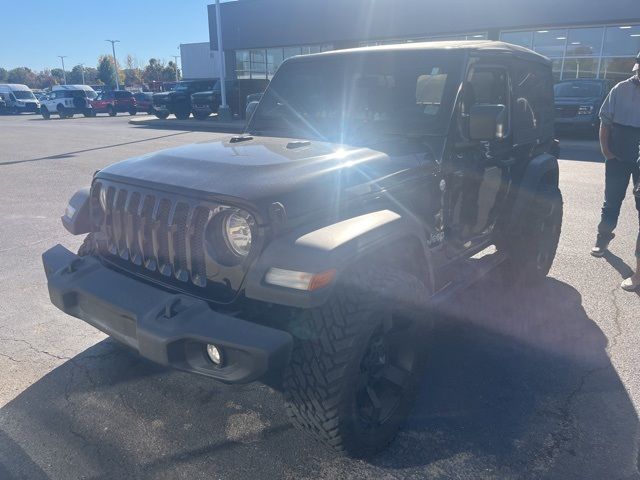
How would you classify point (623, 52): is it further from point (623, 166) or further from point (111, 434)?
point (111, 434)

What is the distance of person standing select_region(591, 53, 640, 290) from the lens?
5016mm

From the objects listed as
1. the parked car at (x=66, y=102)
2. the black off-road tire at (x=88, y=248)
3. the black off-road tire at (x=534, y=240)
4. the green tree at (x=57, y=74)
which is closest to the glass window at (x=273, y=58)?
the parked car at (x=66, y=102)

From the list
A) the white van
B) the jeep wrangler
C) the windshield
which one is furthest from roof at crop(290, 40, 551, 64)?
the windshield

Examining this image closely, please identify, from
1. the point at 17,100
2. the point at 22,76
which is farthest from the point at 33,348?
the point at 22,76

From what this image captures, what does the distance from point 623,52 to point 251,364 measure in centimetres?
2300

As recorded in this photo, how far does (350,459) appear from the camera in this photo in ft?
8.51

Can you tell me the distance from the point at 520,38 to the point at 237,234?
23668mm

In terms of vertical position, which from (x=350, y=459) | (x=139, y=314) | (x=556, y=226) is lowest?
(x=350, y=459)

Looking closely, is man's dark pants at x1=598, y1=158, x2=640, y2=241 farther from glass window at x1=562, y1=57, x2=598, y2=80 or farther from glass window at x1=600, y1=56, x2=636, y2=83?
glass window at x1=562, y1=57, x2=598, y2=80

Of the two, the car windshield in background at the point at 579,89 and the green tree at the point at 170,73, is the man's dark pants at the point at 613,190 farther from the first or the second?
the green tree at the point at 170,73

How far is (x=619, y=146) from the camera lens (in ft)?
17.2

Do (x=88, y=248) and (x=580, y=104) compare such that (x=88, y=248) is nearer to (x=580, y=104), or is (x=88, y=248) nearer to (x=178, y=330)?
(x=178, y=330)

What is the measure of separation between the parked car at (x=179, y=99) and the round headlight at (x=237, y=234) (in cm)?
2471

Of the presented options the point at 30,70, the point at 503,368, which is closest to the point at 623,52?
the point at 503,368
